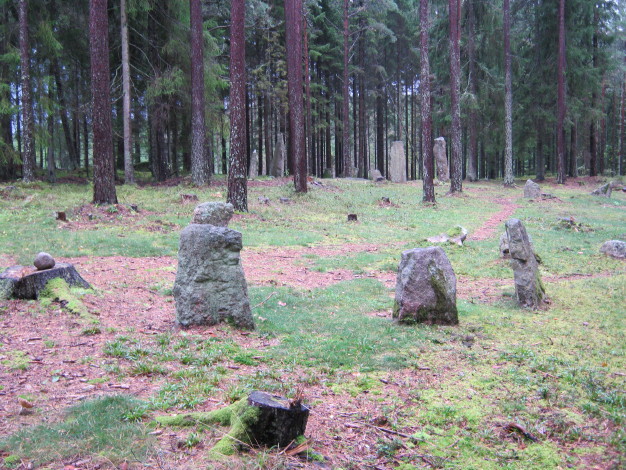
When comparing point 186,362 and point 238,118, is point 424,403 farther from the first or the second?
point 238,118

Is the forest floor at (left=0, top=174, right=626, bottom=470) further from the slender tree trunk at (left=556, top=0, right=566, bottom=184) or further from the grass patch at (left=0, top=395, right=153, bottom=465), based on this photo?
the slender tree trunk at (left=556, top=0, right=566, bottom=184)

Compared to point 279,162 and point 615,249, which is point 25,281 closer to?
point 615,249

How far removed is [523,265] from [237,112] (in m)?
11.5

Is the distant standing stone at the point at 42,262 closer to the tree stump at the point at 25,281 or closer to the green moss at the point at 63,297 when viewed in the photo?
the tree stump at the point at 25,281

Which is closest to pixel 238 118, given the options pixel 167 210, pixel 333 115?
pixel 167 210

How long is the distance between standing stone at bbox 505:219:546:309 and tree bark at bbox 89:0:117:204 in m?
12.0

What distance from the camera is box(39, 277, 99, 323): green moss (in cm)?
664

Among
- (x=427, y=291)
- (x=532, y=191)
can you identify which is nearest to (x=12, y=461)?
(x=427, y=291)

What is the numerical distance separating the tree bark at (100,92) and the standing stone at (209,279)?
992 cm

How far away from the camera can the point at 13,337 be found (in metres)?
5.74

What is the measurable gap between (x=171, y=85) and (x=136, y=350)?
64.3 feet

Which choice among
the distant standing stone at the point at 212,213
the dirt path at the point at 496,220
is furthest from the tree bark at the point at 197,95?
the distant standing stone at the point at 212,213

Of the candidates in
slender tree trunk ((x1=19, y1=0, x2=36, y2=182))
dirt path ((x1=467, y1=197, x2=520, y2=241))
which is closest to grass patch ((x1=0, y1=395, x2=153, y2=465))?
dirt path ((x1=467, y1=197, x2=520, y2=241))

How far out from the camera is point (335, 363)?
221 inches
